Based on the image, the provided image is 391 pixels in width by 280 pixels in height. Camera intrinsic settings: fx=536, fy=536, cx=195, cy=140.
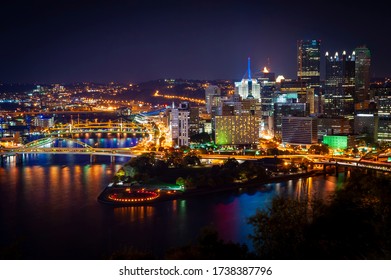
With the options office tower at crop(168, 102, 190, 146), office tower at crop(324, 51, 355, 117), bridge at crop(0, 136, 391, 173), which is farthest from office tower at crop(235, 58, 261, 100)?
bridge at crop(0, 136, 391, 173)

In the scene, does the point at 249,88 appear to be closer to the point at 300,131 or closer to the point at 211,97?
the point at 211,97

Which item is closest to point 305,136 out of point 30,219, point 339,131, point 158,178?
point 339,131

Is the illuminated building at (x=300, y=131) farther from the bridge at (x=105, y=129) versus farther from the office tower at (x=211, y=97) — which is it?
the office tower at (x=211, y=97)

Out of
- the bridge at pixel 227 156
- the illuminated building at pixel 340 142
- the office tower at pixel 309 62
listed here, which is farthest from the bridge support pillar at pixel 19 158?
the office tower at pixel 309 62

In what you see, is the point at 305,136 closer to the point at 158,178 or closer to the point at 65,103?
the point at 158,178

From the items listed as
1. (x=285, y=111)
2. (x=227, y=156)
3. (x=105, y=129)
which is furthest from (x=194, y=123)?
(x=227, y=156)

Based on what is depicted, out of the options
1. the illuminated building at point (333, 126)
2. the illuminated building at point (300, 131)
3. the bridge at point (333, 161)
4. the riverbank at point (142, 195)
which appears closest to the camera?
the riverbank at point (142, 195)
